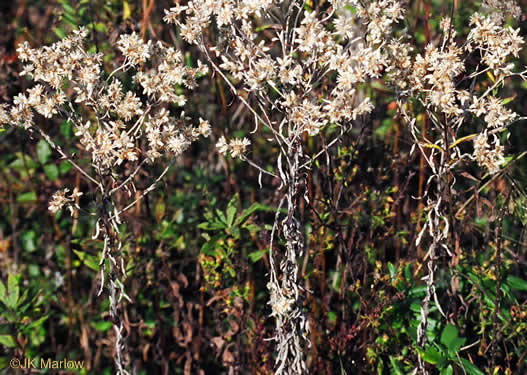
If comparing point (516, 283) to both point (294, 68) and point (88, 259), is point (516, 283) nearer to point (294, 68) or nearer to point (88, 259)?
point (294, 68)

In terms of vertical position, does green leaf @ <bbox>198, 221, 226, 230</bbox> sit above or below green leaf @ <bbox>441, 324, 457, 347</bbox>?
above

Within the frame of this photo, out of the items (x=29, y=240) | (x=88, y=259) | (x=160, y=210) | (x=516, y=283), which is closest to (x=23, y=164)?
(x=29, y=240)

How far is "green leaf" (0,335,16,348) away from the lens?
1829 millimetres

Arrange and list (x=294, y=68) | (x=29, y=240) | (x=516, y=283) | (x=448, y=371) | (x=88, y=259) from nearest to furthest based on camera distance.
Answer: (x=294, y=68) → (x=448, y=371) → (x=516, y=283) → (x=88, y=259) → (x=29, y=240)

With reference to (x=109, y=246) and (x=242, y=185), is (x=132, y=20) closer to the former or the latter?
(x=242, y=185)

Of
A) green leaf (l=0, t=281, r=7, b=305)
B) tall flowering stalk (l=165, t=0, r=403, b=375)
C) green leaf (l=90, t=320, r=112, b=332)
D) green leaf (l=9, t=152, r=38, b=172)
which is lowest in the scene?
green leaf (l=90, t=320, r=112, b=332)

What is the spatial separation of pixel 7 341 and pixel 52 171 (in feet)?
2.18

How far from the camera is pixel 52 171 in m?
2.18

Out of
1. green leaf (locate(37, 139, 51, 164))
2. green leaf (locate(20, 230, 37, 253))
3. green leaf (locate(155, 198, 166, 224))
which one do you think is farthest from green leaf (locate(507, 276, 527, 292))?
green leaf (locate(20, 230, 37, 253))

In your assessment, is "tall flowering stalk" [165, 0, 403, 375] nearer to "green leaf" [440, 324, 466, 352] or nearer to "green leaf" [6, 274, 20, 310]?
"green leaf" [440, 324, 466, 352]

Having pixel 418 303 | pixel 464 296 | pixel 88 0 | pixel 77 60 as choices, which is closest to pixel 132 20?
pixel 88 0

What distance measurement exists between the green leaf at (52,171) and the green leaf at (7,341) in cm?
62

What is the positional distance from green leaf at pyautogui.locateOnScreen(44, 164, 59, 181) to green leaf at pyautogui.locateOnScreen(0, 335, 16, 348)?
0.62 m

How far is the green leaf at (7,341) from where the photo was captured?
1829 mm
